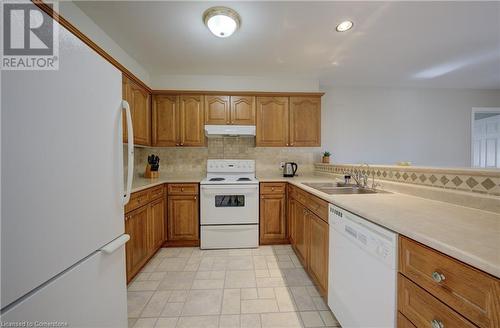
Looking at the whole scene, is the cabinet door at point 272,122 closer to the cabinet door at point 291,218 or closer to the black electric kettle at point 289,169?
the black electric kettle at point 289,169

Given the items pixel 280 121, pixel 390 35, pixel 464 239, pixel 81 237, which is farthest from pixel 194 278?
pixel 390 35

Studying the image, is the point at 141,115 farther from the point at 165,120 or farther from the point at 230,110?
the point at 230,110

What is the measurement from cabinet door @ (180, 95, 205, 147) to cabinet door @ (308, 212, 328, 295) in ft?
6.34

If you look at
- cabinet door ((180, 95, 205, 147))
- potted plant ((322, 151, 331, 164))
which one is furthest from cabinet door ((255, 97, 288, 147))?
cabinet door ((180, 95, 205, 147))

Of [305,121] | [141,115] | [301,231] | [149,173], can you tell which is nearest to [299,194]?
[301,231]

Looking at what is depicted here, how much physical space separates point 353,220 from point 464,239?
46 centimetres

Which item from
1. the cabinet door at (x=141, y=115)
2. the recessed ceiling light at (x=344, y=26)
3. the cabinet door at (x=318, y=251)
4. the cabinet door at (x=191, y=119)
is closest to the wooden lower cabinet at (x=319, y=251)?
the cabinet door at (x=318, y=251)

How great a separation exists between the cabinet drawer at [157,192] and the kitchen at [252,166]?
20 mm

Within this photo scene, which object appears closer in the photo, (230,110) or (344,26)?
(344,26)

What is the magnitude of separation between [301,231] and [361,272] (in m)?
1.00

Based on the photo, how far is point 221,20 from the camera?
164cm

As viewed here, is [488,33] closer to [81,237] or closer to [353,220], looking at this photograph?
[353,220]

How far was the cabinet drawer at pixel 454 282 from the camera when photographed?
51 cm

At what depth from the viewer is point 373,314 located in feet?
3.03
